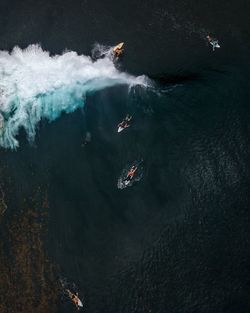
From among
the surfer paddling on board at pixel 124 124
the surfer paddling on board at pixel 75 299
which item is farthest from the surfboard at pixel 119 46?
the surfer paddling on board at pixel 75 299

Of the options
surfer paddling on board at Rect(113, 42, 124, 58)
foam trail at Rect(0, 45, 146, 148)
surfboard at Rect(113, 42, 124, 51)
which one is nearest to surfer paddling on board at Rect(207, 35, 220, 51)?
foam trail at Rect(0, 45, 146, 148)

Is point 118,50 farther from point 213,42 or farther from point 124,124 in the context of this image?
point 213,42

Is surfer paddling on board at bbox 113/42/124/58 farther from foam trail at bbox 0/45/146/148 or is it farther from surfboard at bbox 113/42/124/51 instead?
foam trail at bbox 0/45/146/148

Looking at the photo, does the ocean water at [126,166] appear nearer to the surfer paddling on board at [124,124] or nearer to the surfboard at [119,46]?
the surfer paddling on board at [124,124]

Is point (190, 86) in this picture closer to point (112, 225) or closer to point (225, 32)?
point (225, 32)

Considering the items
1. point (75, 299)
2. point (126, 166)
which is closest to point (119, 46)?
point (126, 166)
